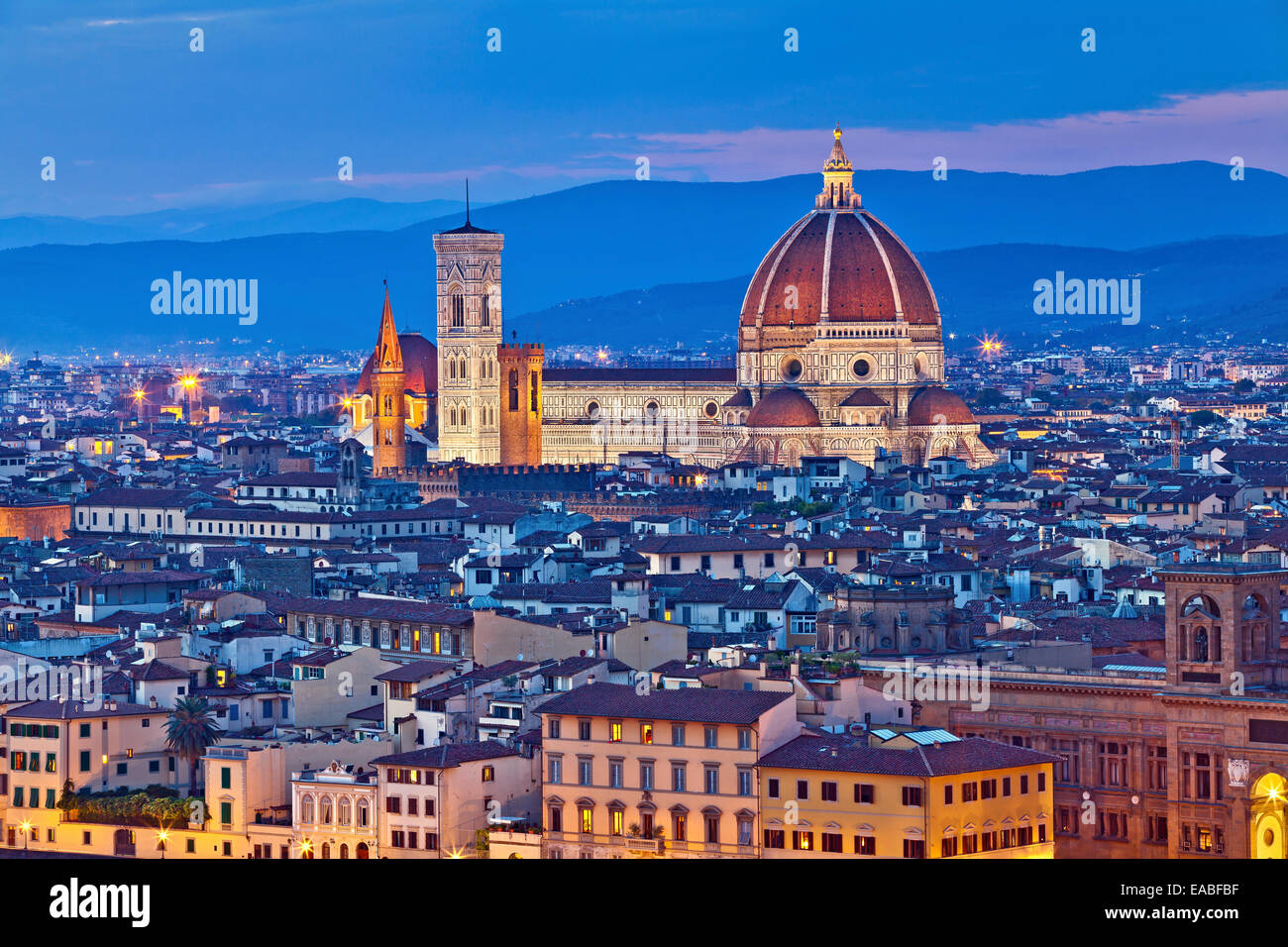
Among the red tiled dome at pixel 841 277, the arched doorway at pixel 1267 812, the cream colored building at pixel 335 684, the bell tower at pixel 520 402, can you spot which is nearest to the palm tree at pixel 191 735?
the cream colored building at pixel 335 684

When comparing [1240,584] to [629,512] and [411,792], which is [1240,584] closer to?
[411,792]

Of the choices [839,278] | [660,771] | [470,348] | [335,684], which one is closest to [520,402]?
[470,348]

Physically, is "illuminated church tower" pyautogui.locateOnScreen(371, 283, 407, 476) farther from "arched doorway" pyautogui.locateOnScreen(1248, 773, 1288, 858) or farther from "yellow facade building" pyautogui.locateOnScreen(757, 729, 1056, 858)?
"arched doorway" pyautogui.locateOnScreen(1248, 773, 1288, 858)

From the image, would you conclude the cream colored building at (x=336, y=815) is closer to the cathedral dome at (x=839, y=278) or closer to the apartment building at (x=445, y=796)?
the apartment building at (x=445, y=796)

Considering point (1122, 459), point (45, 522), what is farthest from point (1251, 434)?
point (45, 522)

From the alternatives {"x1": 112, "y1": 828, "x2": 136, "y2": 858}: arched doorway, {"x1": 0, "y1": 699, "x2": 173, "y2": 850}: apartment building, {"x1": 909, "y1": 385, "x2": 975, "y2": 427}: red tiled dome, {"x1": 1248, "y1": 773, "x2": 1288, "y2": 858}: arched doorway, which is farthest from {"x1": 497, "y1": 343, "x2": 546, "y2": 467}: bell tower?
{"x1": 1248, "y1": 773, "x2": 1288, "y2": 858}: arched doorway
